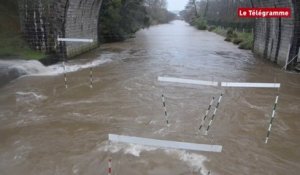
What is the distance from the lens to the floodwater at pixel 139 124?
7.52 m

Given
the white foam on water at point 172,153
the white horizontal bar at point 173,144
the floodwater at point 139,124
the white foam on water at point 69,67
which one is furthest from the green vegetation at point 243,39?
the white horizontal bar at point 173,144

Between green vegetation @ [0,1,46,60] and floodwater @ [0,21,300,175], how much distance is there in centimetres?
184

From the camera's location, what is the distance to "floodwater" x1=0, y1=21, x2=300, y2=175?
24.7 ft

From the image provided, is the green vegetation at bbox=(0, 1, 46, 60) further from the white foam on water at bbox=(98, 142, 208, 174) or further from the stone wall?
the white foam on water at bbox=(98, 142, 208, 174)

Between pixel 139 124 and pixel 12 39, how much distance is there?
38.9ft

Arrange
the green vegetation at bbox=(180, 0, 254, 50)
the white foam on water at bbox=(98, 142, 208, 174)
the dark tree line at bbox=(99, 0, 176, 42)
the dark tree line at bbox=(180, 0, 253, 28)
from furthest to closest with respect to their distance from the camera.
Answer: the dark tree line at bbox=(180, 0, 253, 28) < the green vegetation at bbox=(180, 0, 254, 50) < the dark tree line at bbox=(99, 0, 176, 42) < the white foam on water at bbox=(98, 142, 208, 174)

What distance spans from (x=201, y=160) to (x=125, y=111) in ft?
13.4

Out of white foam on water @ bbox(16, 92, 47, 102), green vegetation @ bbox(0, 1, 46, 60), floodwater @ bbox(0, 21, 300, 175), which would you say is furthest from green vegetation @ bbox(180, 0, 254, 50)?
white foam on water @ bbox(16, 92, 47, 102)

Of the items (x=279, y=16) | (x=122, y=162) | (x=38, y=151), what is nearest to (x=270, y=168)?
(x=122, y=162)

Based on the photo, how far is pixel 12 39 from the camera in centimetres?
1869

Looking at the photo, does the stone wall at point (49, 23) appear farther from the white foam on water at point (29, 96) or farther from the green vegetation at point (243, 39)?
the green vegetation at point (243, 39)

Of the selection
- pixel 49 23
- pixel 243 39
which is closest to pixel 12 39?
pixel 49 23

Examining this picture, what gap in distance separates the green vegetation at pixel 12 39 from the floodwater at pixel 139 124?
184 centimetres

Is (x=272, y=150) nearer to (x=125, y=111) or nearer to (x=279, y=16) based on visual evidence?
(x=125, y=111)
